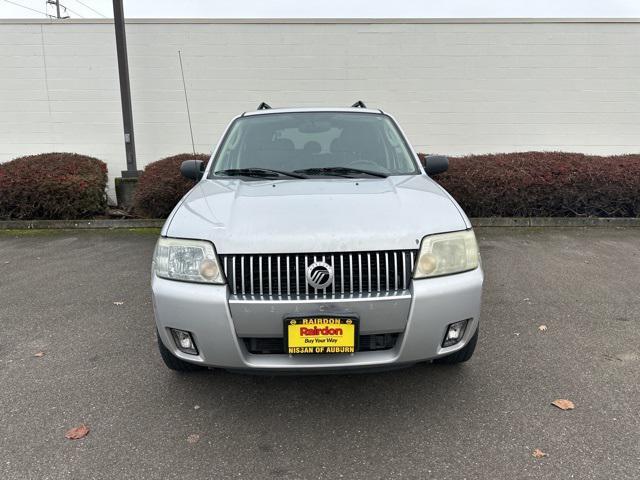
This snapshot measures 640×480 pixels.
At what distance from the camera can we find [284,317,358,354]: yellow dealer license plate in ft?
6.97

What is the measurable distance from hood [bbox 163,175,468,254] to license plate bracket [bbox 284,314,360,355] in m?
0.33

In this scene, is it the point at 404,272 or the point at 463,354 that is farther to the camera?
the point at 463,354

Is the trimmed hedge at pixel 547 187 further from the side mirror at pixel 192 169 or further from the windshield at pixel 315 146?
the side mirror at pixel 192 169

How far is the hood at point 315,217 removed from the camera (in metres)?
2.22

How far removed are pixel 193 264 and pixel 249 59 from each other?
7.12m

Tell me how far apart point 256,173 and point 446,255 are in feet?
4.82

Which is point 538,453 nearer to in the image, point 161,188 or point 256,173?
point 256,173

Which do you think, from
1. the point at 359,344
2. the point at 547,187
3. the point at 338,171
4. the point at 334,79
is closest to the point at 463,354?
the point at 359,344

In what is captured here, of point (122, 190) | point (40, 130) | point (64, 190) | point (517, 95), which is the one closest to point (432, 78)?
point (517, 95)

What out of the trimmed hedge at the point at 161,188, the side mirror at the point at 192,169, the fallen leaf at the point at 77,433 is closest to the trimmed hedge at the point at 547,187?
the trimmed hedge at the point at 161,188

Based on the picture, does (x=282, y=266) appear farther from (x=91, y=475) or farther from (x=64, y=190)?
(x=64, y=190)

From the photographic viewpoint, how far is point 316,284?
7.18ft

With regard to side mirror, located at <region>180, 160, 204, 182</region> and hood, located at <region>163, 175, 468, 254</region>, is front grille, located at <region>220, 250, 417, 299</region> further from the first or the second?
side mirror, located at <region>180, 160, 204, 182</region>

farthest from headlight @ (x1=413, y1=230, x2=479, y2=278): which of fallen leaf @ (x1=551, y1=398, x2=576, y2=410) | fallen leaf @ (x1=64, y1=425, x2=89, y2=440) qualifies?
fallen leaf @ (x1=64, y1=425, x2=89, y2=440)
